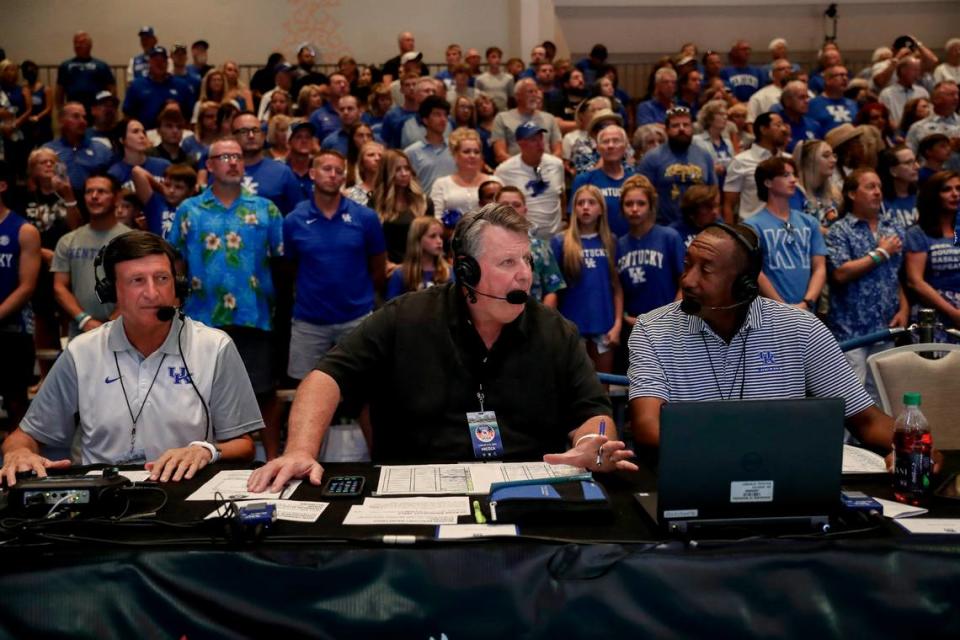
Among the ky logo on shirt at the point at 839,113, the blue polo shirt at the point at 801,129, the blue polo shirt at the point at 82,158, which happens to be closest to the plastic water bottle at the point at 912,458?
the blue polo shirt at the point at 801,129

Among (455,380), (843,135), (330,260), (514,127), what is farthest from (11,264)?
(843,135)

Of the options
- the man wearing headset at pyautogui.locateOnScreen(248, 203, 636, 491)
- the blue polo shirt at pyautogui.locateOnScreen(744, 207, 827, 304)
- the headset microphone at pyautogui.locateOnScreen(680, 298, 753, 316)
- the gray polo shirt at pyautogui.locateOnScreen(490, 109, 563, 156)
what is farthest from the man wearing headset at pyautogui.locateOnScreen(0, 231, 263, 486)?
the gray polo shirt at pyautogui.locateOnScreen(490, 109, 563, 156)

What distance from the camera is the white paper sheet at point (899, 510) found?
1.82 metres

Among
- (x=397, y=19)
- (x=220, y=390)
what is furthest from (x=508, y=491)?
(x=397, y=19)

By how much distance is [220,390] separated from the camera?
2652mm

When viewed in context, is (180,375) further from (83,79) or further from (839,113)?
(83,79)

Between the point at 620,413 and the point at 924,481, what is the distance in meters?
2.10

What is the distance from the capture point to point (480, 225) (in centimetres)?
252

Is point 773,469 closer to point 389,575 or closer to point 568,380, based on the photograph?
point 389,575

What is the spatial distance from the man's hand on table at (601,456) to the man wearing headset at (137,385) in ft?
3.37

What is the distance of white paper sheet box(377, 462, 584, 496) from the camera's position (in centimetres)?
202

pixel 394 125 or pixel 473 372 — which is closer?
pixel 473 372

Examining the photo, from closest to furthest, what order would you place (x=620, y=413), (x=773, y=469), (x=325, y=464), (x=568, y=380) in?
(x=773, y=469)
(x=325, y=464)
(x=568, y=380)
(x=620, y=413)

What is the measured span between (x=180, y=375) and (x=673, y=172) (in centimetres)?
428
